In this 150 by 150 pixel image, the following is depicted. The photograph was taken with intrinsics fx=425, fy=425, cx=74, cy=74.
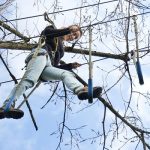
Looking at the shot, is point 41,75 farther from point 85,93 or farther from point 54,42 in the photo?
point 85,93

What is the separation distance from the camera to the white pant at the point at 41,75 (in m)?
4.78

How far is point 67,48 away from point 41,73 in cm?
201

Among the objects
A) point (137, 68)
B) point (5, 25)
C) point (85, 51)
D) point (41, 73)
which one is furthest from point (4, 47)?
point (137, 68)

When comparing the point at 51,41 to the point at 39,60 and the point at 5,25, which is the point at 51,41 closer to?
the point at 39,60

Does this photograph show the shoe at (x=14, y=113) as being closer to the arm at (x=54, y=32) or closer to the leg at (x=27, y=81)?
the leg at (x=27, y=81)

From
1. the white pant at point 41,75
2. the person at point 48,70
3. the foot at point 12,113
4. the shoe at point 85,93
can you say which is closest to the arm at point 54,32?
the person at point 48,70

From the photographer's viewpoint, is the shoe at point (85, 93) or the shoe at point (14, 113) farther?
the shoe at point (14, 113)

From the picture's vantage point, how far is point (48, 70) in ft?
16.9

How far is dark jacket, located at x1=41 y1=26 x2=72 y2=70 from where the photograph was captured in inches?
207

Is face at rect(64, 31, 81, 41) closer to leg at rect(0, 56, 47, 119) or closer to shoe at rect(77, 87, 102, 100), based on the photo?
leg at rect(0, 56, 47, 119)

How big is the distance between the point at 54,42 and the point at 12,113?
129cm

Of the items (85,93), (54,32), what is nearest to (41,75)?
(54,32)

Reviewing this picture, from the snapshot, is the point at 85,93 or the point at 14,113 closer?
the point at 85,93

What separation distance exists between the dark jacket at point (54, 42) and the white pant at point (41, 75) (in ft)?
0.77
